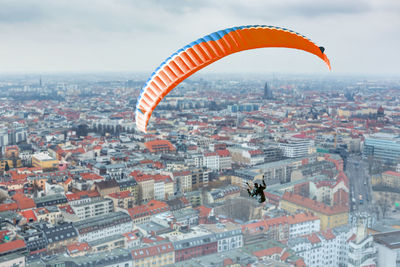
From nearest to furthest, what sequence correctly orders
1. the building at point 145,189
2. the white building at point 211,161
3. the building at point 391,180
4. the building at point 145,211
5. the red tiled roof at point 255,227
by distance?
the red tiled roof at point 255,227
the building at point 145,211
the building at point 145,189
the building at point 391,180
the white building at point 211,161

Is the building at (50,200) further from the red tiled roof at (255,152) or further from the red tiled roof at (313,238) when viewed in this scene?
the red tiled roof at (255,152)

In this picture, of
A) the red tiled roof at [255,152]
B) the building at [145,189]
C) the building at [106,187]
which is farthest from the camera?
the red tiled roof at [255,152]

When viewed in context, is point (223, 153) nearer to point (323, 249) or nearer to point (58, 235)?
point (323, 249)

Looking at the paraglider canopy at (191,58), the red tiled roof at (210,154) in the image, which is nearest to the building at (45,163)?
the red tiled roof at (210,154)

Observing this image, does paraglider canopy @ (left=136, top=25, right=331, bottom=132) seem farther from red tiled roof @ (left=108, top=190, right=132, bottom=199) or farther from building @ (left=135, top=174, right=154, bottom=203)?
building @ (left=135, top=174, right=154, bottom=203)

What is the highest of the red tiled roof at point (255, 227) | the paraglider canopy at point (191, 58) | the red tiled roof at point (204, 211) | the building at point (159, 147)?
the paraglider canopy at point (191, 58)

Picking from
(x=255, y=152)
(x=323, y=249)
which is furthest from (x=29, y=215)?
(x=255, y=152)

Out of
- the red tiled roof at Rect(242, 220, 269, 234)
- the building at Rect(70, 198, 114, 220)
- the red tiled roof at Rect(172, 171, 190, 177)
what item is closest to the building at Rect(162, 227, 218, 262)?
the red tiled roof at Rect(242, 220, 269, 234)
